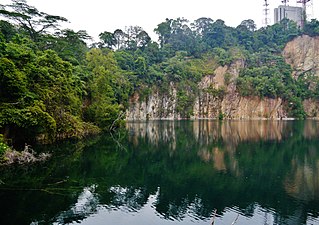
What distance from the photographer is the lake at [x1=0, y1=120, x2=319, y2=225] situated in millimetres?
12883

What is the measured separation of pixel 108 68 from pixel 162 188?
37902 mm

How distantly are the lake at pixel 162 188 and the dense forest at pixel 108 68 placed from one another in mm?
3757

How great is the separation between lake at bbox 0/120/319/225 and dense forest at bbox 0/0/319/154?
3757mm

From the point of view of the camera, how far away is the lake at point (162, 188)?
12883 mm

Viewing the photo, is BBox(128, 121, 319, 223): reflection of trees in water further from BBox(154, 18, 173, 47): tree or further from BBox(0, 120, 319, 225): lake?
BBox(154, 18, 173, 47): tree

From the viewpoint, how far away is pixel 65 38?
42.9 metres

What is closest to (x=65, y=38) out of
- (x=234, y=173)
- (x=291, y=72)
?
(x=234, y=173)

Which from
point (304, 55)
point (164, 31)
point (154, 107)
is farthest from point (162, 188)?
point (304, 55)

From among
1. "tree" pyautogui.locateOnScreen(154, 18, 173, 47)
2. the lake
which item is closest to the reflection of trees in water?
the lake

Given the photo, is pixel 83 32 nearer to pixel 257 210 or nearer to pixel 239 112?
pixel 257 210

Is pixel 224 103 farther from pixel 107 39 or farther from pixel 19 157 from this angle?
pixel 19 157

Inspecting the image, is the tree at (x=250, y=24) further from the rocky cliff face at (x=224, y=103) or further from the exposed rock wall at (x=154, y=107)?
the exposed rock wall at (x=154, y=107)

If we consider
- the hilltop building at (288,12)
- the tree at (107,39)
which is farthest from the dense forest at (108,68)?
the hilltop building at (288,12)

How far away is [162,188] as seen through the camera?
55.5 ft
